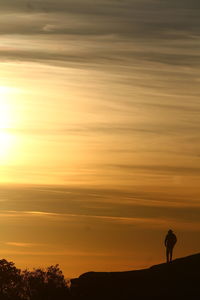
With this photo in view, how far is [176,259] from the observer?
310ft

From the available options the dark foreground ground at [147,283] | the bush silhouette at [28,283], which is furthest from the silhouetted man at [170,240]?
the bush silhouette at [28,283]

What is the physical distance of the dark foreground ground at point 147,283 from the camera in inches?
3460

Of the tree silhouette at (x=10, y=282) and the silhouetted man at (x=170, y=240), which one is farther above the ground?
the tree silhouette at (x=10, y=282)

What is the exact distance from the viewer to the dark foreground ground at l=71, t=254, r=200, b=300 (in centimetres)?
8788

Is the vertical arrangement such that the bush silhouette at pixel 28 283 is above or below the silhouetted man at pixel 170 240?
above

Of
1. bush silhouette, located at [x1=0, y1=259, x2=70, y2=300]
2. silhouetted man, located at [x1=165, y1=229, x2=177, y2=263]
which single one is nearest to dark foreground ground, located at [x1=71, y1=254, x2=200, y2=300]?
silhouetted man, located at [x1=165, y1=229, x2=177, y2=263]

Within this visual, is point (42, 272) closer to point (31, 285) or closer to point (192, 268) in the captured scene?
point (31, 285)

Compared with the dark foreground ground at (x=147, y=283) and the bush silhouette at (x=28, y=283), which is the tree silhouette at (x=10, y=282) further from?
the dark foreground ground at (x=147, y=283)

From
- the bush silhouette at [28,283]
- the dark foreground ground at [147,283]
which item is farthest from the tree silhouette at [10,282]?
the dark foreground ground at [147,283]

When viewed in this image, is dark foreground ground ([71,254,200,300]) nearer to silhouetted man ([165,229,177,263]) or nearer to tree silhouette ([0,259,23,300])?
silhouetted man ([165,229,177,263])

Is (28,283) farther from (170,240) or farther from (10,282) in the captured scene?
(170,240)

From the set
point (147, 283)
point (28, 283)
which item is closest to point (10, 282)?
point (28, 283)

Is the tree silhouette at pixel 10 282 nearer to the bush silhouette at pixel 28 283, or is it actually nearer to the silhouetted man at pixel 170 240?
the bush silhouette at pixel 28 283

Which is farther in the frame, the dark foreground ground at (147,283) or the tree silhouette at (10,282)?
the tree silhouette at (10,282)
